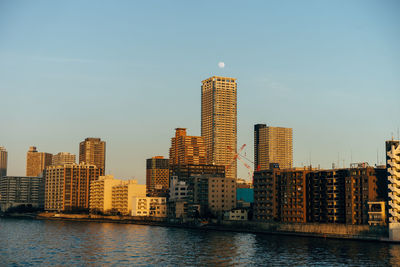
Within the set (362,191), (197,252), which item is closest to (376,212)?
(362,191)

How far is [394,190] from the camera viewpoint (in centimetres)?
15500

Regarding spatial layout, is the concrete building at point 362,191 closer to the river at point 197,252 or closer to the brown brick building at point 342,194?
the brown brick building at point 342,194

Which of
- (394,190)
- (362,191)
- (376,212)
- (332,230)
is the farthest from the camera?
(362,191)

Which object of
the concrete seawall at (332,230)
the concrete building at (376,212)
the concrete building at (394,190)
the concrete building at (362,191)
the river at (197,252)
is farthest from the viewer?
the concrete building at (362,191)

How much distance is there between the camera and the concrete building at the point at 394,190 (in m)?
149

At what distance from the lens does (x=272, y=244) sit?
506ft

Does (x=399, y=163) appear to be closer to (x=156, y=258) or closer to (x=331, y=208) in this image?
(x=331, y=208)

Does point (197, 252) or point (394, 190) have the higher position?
point (394, 190)

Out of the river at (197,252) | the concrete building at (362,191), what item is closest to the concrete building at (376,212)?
the concrete building at (362,191)

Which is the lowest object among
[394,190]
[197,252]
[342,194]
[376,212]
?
[197,252]

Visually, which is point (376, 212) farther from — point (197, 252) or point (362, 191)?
point (197, 252)

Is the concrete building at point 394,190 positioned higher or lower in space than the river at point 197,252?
higher

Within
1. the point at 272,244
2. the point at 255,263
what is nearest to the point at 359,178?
the point at 272,244

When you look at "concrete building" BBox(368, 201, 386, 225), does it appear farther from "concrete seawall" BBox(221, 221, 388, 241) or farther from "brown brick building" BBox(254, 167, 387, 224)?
"concrete seawall" BBox(221, 221, 388, 241)
